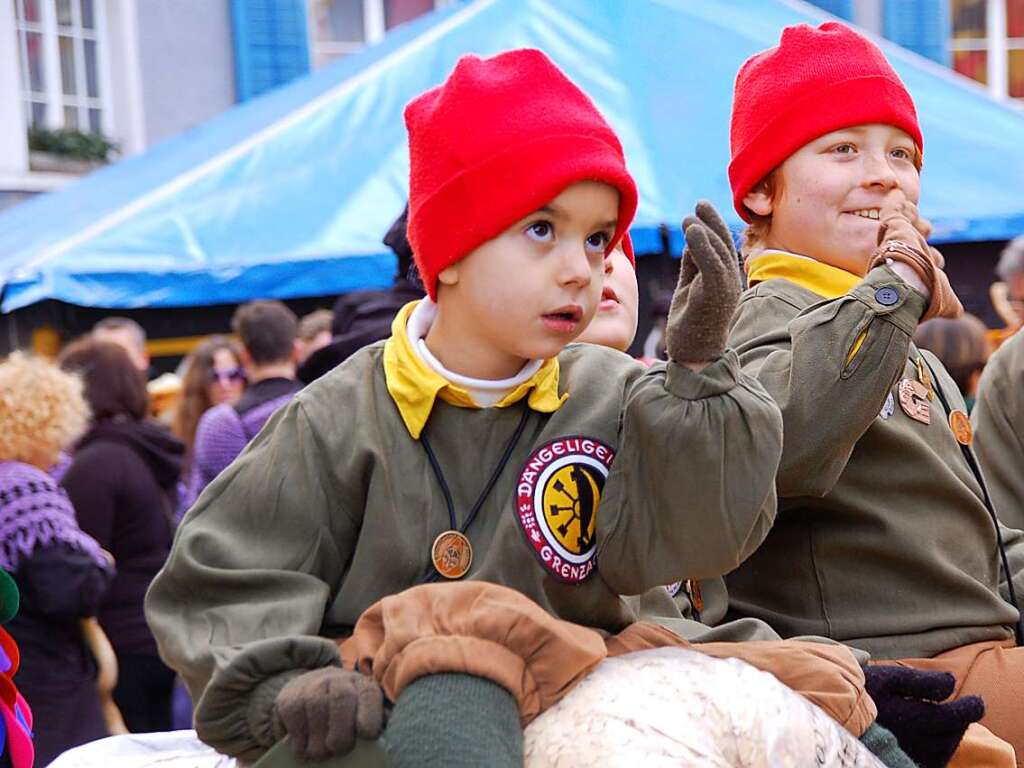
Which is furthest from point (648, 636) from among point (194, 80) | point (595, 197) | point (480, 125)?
point (194, 80)

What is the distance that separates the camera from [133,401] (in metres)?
5.70

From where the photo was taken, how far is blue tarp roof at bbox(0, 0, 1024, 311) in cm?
801

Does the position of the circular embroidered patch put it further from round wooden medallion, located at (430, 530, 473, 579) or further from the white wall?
the white wall

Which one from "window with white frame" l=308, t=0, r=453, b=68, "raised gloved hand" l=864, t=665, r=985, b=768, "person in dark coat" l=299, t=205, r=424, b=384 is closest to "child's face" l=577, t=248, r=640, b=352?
"raised gloved hand" l=864, t=665, r=985, b=768

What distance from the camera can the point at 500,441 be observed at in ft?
6.93

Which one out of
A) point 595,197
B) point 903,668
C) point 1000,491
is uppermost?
point 595,197

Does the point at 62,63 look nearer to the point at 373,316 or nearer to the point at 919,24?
the point at 919,24

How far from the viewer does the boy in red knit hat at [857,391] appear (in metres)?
2.38

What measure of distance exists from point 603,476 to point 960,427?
92 centimetres

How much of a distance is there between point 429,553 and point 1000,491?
1858mm

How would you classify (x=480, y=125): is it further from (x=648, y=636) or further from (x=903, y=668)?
(x=903, y=668)

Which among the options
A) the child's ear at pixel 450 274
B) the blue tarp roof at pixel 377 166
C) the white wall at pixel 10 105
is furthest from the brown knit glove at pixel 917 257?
the white wall at pixel 10 105

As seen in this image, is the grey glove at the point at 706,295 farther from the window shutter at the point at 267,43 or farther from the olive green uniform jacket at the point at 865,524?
the window shutter at the point at 267,43

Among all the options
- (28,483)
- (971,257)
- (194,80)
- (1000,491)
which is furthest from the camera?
(194,80)
